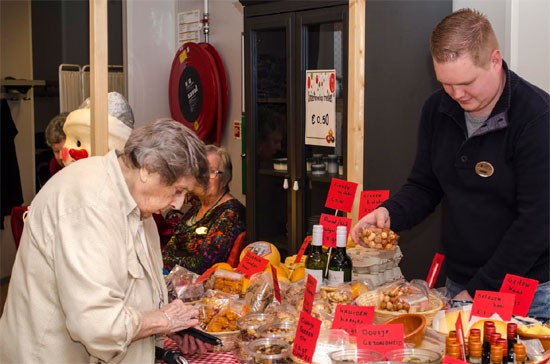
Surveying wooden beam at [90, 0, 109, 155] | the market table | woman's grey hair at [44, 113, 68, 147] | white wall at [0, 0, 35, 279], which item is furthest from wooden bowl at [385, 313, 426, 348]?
white wall at [0, 0, 35, 279]

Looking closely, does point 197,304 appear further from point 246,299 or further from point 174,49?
point 174,49

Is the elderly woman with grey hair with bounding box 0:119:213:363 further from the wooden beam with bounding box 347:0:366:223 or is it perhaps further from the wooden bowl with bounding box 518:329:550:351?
the wooden beam with bounding box 347:0:366:223

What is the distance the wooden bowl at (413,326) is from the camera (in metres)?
2.11

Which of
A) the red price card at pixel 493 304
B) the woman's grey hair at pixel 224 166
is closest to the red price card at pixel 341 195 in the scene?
the red price card at pixel 493 304

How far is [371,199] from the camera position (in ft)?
9.93

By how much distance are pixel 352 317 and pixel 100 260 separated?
0.74 m

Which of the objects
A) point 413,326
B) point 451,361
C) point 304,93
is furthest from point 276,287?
point 304,93

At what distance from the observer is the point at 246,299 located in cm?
256

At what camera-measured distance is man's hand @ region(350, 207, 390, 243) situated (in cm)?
286

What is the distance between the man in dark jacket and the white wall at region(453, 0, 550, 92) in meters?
1.06

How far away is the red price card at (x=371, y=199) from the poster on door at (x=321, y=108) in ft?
4.03

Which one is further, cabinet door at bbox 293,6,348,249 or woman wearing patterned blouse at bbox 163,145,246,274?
woman wearing patterned blouse at bbox 163,145,246,274

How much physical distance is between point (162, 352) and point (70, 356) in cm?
30

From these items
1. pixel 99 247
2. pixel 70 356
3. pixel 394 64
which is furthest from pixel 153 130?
pixel 394 64
